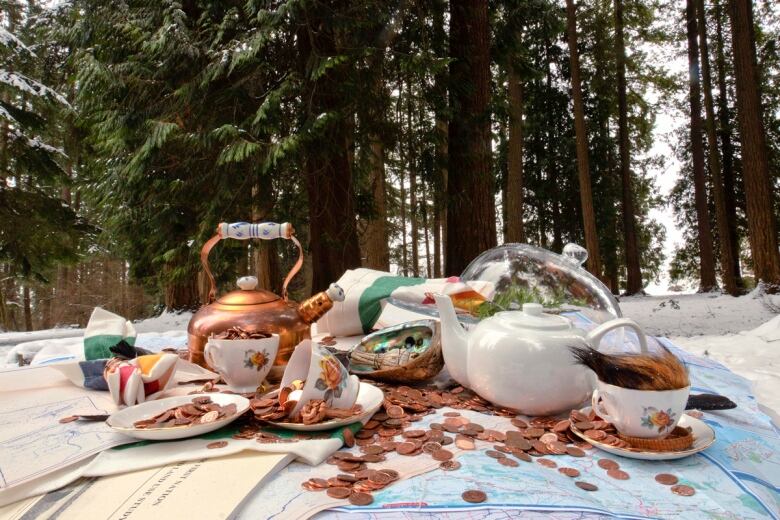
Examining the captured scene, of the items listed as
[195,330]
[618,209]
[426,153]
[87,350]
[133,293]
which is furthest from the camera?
[133,293]

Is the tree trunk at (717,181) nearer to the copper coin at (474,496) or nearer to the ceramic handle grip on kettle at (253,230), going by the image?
the ceramic handle grip on kettle at (253,230)

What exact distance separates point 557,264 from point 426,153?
3.93 meters

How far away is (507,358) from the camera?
1088mm

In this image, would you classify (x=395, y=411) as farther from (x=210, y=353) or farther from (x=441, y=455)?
(x=210, y=353)

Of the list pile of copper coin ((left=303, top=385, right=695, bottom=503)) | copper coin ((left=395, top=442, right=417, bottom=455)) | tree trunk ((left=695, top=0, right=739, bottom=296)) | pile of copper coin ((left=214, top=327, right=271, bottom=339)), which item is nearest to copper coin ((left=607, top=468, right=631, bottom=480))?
pile of copper coin ((left=303, top=385, right=695, bottom=503))

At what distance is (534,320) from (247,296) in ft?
2.52

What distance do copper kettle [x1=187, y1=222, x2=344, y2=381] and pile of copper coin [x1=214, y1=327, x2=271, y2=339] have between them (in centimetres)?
4

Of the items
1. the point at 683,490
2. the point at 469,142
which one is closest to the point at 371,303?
the point at 683,490

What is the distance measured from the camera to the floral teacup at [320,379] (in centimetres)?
99

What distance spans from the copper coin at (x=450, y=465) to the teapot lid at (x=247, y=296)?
0.72 m

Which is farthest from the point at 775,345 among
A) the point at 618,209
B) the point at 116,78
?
the point at 618,209

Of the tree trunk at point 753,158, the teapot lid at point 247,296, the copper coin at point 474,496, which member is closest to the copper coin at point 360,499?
the copper coin at point 474,496

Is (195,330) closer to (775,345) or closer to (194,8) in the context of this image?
(775,345)

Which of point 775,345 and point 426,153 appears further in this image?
point 426,153
